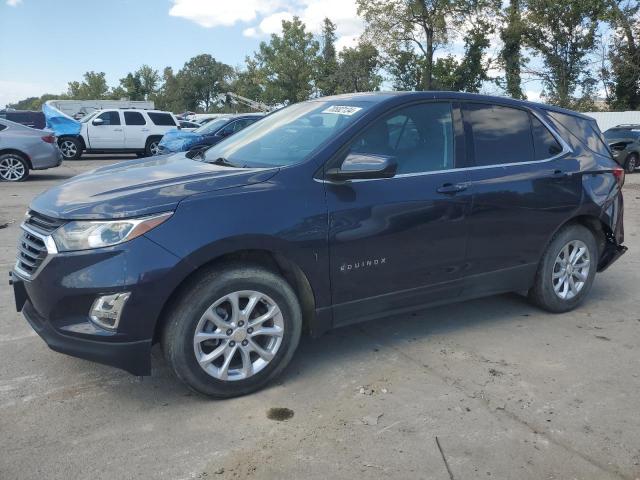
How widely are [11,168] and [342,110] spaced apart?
11.6 metres

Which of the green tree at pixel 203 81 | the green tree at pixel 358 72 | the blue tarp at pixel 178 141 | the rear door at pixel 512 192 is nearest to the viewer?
the rear door at pixel 512 192

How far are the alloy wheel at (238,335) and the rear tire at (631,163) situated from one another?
19.0 meters

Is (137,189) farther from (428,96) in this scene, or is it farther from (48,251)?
(428,96)

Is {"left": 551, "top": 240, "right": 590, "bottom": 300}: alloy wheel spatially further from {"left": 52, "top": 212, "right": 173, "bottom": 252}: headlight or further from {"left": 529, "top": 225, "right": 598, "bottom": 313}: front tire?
A: {"left": 52, "top": 212, "right": 173, "bottom": 252}: headlight

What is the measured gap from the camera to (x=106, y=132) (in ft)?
66.6

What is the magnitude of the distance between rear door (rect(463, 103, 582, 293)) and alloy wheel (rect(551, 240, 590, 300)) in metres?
0.29

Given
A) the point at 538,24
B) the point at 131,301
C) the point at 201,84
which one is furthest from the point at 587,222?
the point at 201,84

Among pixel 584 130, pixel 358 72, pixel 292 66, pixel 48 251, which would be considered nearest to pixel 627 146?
pixel 584 130

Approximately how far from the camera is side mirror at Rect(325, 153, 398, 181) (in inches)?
136

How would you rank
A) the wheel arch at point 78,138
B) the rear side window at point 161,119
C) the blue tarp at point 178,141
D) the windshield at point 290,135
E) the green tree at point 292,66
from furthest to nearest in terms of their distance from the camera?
1. the green tree at point 292,66
2. the rear side window at point 161,119
3. the wheel arch at point 78,138
4. the blue tarp at point 178,141
5. the windshield at point 290,135

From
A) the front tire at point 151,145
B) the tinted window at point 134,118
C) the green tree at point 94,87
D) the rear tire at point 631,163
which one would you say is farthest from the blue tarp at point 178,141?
the green tree at point 94,87

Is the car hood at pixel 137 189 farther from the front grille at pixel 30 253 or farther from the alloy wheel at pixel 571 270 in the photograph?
the alloy wheel at pixel 571 270

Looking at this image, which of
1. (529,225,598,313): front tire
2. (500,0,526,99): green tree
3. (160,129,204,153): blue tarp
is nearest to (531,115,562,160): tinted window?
(529,225,598,313): front tire

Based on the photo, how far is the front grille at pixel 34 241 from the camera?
3119mm
